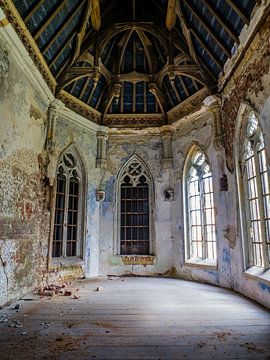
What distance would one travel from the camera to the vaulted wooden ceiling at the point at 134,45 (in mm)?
5582

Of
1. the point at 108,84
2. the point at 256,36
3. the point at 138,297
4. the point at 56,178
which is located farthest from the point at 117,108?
the point at 138,297

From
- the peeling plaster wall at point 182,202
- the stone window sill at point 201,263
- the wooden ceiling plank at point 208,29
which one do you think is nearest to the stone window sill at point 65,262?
the peeling plaster wall at point 182,202

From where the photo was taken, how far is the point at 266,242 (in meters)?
4.81

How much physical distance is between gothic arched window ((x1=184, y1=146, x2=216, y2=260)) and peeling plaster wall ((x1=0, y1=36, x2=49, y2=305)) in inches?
152

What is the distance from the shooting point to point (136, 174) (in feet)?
28.2

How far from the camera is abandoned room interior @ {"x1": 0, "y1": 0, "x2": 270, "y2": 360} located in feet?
13.6

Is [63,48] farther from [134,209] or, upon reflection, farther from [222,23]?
[134,209]

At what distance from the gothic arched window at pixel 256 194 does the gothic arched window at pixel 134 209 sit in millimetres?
3346

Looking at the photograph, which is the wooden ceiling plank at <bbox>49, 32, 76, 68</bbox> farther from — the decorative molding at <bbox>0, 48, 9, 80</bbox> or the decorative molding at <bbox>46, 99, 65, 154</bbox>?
the decorative molding at <bbox>0, 48, 9, 80</bbox>

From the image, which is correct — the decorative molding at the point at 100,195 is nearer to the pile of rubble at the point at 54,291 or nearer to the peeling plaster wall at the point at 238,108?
the pile of rubble at the point at 54,291

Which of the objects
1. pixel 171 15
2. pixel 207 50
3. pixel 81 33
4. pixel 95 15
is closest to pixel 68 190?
pixel 81 33

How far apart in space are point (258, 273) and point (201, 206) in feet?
8.63

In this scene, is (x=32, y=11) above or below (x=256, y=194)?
above

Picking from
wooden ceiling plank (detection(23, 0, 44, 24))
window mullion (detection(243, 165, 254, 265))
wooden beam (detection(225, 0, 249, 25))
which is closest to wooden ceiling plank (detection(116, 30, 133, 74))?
wooden ceiling plank (detection(23, 0, 44, 24))
